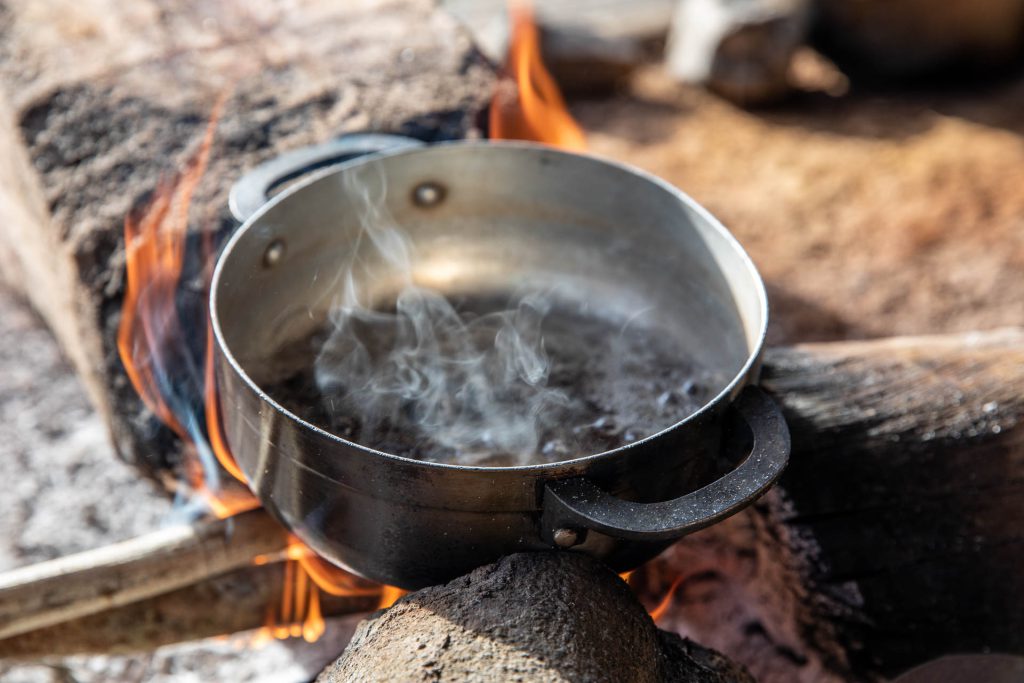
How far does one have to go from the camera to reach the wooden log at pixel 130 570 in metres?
1.72

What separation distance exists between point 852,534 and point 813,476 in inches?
5.4

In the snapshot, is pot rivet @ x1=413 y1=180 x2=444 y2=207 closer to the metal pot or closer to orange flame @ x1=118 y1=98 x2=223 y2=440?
the metal pot

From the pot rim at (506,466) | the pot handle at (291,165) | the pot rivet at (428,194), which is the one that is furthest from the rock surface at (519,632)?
the pot rivet at (428,194)

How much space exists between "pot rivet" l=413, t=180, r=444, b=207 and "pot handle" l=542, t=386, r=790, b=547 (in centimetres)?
98

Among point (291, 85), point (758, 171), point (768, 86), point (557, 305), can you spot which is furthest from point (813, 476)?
point (768, 86)

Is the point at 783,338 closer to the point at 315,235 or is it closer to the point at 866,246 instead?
the point at 866,246

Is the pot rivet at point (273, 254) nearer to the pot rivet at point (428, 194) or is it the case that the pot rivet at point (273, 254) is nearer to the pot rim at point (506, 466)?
the pot rim at point (506, 466)

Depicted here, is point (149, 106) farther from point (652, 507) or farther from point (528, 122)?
point (652, 507)

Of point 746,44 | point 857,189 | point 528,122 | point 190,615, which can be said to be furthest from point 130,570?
point 746,44

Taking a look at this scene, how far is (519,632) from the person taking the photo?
4.09 feet

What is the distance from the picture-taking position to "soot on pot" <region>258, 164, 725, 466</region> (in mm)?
1749

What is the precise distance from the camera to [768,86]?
15.0 feet

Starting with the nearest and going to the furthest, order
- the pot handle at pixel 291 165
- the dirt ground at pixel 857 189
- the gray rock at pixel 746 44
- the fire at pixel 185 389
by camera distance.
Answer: the pot handle at pixel 291 165 → the fire at pixel 185 389 → the dirt ground at pixel 857 189 → the gray rock at pixel 746 44

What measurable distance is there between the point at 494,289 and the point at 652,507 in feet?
3.38
